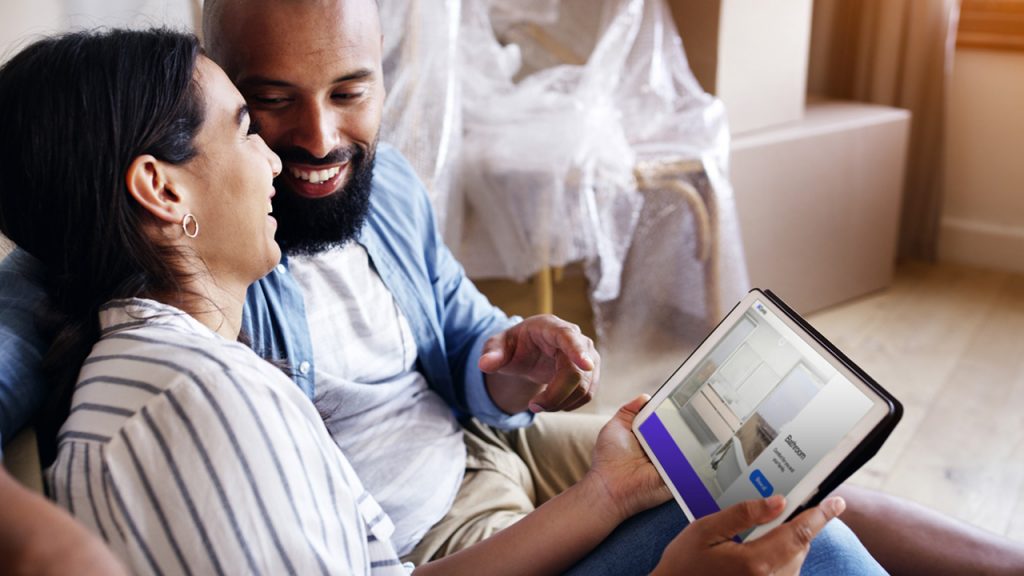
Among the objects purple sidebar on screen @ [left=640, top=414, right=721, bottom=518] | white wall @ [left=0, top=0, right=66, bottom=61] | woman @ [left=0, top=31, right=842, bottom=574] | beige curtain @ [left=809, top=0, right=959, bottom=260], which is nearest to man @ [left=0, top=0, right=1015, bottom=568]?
purple sidebar on screen @ [left=640, top=414, right=721, bottom=518]

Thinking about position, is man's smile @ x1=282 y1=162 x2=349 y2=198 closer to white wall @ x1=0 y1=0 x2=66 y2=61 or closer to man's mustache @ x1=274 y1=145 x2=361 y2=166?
man's mustache @ x1=274 y1=145 x2=361 y2=166

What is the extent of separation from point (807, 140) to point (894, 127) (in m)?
0.39

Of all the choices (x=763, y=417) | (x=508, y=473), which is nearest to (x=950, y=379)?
(x=508, y=473)

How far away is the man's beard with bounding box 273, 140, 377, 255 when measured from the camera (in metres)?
1.12

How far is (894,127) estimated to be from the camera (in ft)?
9.19

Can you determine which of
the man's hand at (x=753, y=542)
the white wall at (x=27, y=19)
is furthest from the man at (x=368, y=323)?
the white wall at (x=27, y=19)

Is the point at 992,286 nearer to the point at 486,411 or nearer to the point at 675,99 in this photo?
the point at 675,99

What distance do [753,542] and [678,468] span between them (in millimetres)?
183

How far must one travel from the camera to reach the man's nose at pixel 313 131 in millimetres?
1091

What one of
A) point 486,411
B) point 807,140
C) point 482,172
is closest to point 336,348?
point 486,411

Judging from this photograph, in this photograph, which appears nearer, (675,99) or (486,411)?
(486,411)

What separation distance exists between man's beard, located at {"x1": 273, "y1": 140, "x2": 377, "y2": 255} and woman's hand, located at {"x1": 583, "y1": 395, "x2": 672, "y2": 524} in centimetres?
38

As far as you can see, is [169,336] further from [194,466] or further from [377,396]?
[377,396]

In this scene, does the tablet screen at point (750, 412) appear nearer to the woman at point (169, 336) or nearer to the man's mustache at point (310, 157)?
the woman at point (169, 336)
